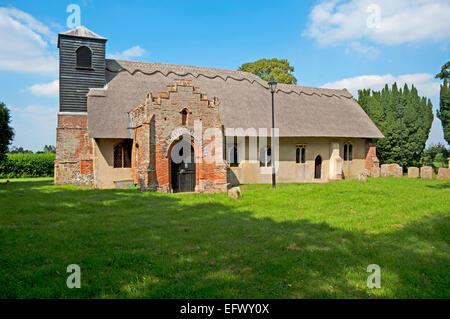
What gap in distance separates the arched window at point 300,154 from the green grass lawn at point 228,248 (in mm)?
12867

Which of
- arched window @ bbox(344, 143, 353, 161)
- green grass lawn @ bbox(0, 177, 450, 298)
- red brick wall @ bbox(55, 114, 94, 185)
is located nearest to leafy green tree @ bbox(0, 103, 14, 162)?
red brick wall @ bbox(55, 114, 94, 185)

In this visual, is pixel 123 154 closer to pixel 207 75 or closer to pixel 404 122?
pixel 207 75

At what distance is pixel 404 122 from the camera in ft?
103

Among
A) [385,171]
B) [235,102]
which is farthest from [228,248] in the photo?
[385,171]

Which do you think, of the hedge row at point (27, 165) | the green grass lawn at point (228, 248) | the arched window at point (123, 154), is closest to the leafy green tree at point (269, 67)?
the arched window at point (123, 154)

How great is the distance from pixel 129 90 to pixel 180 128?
8648 mm

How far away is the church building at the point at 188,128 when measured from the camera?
17.1 metres

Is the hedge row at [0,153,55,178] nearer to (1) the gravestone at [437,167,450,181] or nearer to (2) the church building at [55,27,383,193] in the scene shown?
(2) the church building at [55,27,383,193]

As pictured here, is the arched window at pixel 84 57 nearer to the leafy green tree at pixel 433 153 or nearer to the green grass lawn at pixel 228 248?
the green grass lawn at pixel 228 248

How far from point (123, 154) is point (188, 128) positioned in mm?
6468

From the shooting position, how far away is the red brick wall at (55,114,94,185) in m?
22.0

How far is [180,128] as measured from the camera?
1708 centimetres
